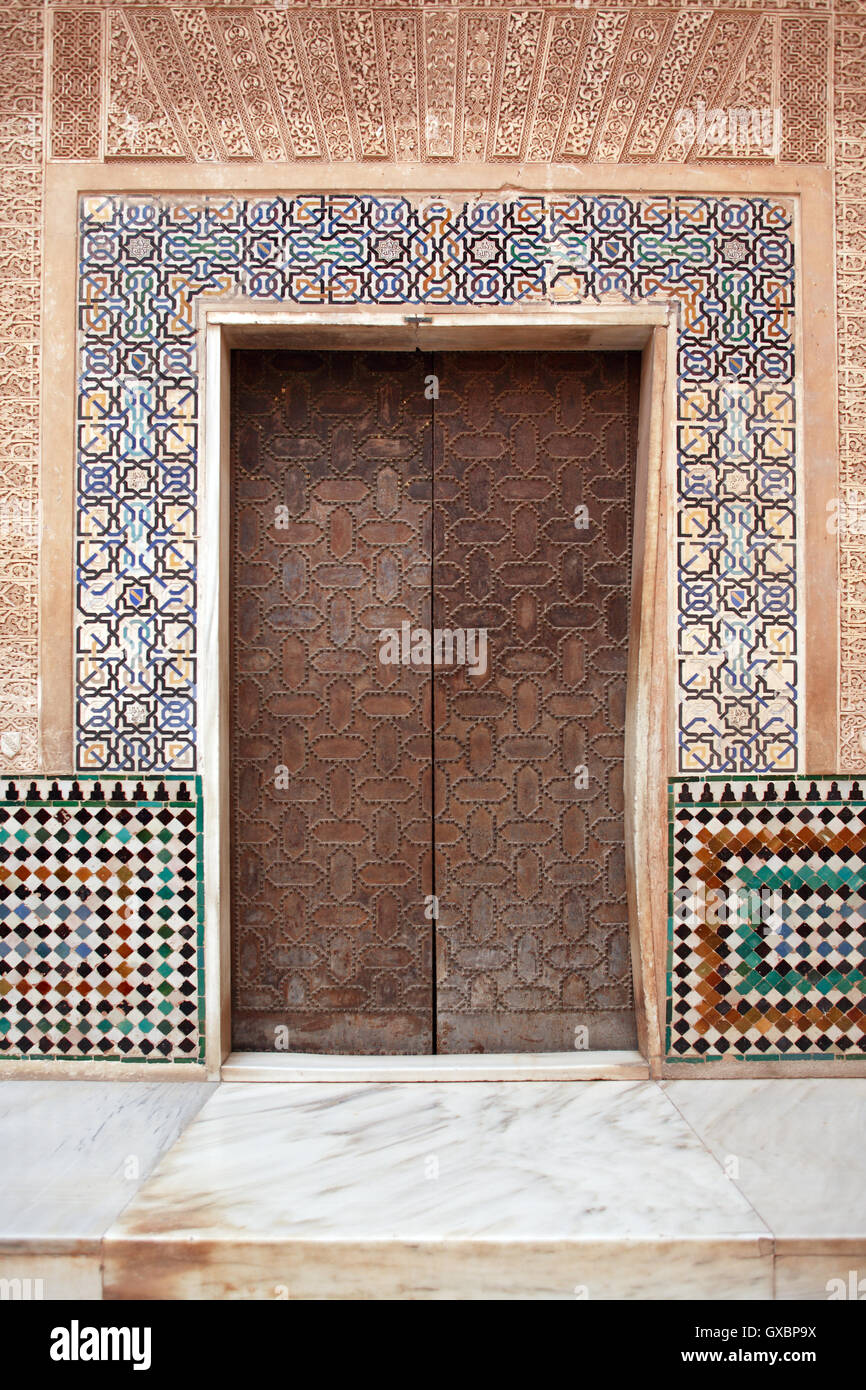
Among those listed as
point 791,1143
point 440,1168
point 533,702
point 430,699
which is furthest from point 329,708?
point 791,1143

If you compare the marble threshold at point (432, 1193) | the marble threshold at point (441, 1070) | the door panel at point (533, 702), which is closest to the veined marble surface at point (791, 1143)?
the marble threshold at point (432, 1193)

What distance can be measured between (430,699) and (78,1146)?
1349mm

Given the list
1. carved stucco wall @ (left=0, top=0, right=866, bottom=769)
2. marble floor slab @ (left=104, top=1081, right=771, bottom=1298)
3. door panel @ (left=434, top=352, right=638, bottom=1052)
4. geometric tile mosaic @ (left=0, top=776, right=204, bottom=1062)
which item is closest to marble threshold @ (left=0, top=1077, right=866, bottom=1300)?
marble floor slab @ (left=104, top=1081, right=771, bottom=1298)

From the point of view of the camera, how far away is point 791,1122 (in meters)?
2.16

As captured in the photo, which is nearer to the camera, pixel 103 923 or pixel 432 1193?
pixel 432 1193

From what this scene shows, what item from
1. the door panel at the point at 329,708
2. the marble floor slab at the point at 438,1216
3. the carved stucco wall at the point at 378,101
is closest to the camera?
the marble floor slab at the point at 438,1216

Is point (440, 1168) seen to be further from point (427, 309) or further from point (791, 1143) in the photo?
point (427, 309)

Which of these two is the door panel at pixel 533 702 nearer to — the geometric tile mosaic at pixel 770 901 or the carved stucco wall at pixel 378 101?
the geometric tile mosaic at pixel 770 901

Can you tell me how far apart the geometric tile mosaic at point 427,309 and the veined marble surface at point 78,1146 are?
804mm

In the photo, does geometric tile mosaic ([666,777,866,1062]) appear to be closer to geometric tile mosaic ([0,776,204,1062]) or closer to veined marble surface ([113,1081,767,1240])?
veined marble surface ([113,1081,767,1240])

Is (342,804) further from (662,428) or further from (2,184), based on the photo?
(2,184)

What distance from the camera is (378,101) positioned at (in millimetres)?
2414

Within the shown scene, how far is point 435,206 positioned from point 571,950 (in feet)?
6.57

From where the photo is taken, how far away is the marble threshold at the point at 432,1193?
1719mm
